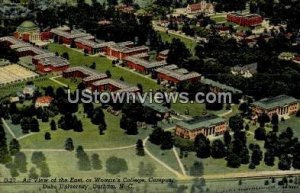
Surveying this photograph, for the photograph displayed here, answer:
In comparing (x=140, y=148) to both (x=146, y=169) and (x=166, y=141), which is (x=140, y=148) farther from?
(x=146, y=169)

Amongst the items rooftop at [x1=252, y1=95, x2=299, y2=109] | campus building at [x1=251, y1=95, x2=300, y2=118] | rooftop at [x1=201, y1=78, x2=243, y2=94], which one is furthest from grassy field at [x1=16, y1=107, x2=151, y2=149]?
rooftop at [x1=201, y1=78, x2=243, y2=94]

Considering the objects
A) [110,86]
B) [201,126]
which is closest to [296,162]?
[201,126]

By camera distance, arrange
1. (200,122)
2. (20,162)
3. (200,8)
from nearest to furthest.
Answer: (20,162) → (200,122) → (200,8)

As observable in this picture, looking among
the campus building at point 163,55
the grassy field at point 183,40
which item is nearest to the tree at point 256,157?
the campus building at point 163,55

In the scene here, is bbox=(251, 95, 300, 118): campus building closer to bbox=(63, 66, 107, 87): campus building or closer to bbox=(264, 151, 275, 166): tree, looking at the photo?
bbox=(264, 151, 275, 166): tree

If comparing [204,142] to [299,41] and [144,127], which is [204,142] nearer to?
[144,127]

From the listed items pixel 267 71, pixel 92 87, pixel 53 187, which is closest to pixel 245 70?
pixel 267 71

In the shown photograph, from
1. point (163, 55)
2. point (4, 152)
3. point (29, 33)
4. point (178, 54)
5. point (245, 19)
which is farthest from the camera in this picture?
point (245, 19)
